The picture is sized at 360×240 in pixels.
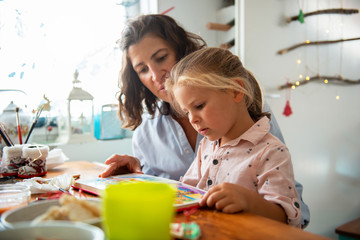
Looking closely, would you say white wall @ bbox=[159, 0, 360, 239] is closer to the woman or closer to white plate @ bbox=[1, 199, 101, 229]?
the woman

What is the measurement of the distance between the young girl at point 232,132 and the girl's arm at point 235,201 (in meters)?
0.03

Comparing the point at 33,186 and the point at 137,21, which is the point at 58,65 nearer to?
the point at 137,21

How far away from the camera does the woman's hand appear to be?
107cm

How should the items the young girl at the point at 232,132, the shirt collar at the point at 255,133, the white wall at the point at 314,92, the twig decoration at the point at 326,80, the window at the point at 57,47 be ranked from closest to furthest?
1. the young girl at the point at 232,132
2. the shirt collar at the point at 255,133
3. the window at the point at 57,47
4. the white wall at the point at 314,92
5. the twig decoration at the point at 326,80

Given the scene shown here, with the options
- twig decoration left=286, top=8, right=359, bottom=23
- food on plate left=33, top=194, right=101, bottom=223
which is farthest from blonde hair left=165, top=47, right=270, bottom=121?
twig decoration left=286, top=8, right=359, bottom=23

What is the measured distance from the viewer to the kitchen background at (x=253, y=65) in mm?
1811

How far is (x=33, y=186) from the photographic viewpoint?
86cm

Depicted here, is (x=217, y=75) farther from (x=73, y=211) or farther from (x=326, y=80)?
(x=326, y=80)

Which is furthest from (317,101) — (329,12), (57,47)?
(57,47)

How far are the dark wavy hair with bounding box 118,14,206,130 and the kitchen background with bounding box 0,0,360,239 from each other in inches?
17.9

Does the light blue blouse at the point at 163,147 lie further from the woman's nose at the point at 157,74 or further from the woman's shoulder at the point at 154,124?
Answer: the woman's nose at the point at 157,74

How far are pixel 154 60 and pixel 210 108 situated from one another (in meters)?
0.46

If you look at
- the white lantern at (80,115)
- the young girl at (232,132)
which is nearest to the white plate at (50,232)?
the young girl at (232,132)

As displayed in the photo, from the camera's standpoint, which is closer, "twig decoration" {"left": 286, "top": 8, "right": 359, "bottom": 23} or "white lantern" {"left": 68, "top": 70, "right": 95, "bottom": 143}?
"white lantern" {"left": 68, "top": 70, "right": 95, "bottom": 143}
